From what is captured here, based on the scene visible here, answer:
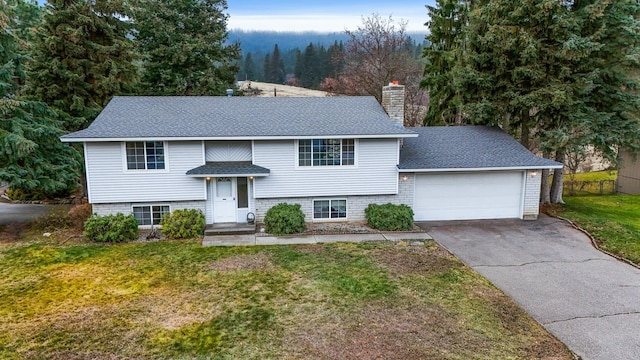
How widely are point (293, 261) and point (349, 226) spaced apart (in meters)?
4.12

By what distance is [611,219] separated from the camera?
16828 millimetres

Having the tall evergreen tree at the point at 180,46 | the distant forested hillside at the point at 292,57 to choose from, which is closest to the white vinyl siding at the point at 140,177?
the tall evergreen tree at the point at 180,46

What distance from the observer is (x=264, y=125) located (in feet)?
51.0

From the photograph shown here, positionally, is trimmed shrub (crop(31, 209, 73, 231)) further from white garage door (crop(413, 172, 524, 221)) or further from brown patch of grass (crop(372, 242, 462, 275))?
white garage door (crop(413, 172, 524, 221))

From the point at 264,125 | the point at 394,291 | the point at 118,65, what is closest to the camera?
the point at 394,291

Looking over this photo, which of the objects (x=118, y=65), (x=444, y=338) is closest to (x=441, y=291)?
(x=444, y=338)

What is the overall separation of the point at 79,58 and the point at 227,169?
33.9 ft

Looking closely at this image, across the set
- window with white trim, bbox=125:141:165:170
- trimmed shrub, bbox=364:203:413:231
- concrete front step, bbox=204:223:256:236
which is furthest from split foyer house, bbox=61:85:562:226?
trimmed shrub, bbox=364:203:413:231

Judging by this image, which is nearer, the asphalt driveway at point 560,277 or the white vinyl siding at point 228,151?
the asphalt driveway at point 560,277

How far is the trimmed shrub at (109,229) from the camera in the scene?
13875mm

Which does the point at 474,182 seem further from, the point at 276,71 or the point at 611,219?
the point at 276,71

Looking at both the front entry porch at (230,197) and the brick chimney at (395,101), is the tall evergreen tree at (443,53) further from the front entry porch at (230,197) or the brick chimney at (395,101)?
the front entry porch at (230,197)

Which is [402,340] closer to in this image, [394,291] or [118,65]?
[394,291]

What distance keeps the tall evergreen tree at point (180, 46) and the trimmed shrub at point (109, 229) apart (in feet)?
46.8
